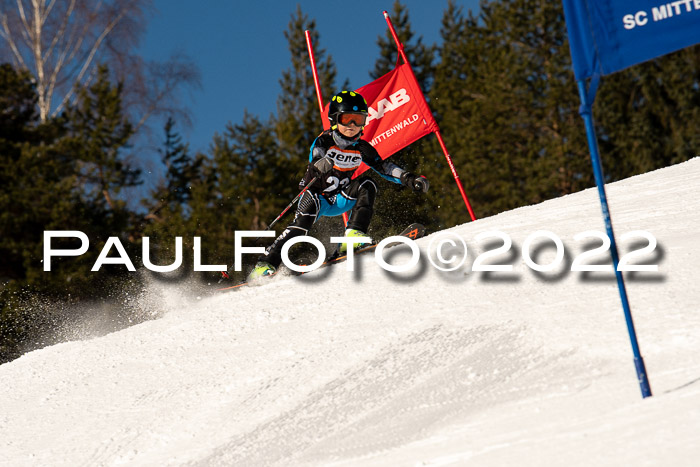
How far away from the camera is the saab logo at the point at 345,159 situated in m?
6.48

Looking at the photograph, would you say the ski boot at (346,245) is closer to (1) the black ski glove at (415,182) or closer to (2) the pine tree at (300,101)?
(1) the black ski glove at (415,182)

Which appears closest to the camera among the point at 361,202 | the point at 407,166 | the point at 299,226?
the point at 299,226

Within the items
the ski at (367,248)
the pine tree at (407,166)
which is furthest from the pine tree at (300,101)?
the ski at (367,248)

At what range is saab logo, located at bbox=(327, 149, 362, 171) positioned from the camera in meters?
6.48

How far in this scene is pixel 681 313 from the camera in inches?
146

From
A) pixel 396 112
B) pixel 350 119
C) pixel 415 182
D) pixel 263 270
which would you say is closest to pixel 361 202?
pixel 415 182

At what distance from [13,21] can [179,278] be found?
15.3m

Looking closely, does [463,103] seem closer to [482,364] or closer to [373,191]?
[373,191]

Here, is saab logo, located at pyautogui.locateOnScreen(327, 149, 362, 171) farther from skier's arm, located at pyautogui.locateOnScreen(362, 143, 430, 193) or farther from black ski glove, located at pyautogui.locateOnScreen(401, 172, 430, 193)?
black ski glove, located at pyautogui.locateOnScreen(401, 172, 430, 193)

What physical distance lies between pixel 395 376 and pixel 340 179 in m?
3.09

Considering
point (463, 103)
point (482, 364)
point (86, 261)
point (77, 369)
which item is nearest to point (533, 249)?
point (482, 364)

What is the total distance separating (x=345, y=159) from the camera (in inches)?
257

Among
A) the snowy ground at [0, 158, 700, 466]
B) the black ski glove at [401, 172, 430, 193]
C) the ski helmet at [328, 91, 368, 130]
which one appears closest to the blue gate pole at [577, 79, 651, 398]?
the snowy ground at [0, 158, 700, 466]

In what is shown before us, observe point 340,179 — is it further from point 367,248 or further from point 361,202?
point 367,248
